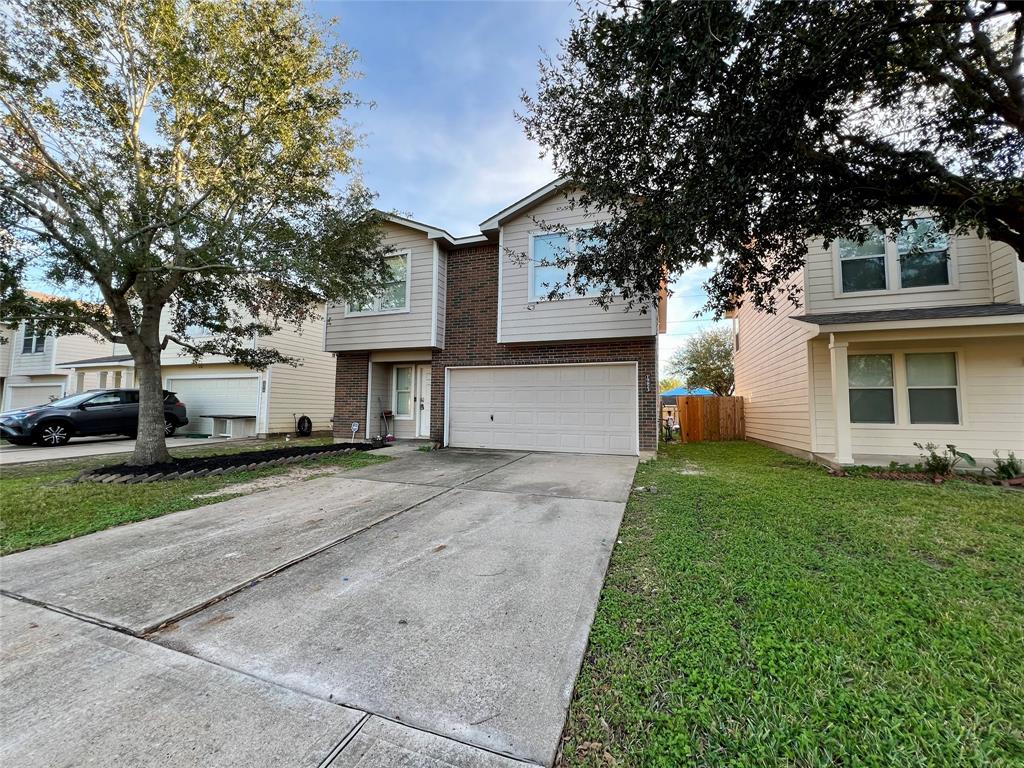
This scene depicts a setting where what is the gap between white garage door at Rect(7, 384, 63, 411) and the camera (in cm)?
1894

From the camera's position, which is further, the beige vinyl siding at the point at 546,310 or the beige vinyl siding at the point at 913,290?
the beige vinyl siding at the point at 546,310

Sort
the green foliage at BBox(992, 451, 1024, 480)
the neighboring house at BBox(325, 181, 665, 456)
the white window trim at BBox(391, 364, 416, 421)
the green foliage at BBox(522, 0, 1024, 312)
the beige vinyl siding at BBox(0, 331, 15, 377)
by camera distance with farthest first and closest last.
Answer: the beige vinyl siding at BBox(0, 331, 15, 377) → the white window trim at BBox(391, 364, 416, 421) → the neighboring house at BBox(325, 181, 665, 456) → the green foliage at BBox(992, 451, 1024, 480) → the green foliage at BBox(522, 0, 1024, 312)

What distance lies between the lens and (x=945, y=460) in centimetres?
714

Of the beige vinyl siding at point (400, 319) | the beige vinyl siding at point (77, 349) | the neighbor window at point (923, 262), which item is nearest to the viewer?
the neighbor window at point (923, 262)

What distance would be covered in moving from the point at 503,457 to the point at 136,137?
334 inches

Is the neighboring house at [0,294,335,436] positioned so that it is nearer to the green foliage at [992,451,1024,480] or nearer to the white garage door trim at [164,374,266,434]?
the white garage door trim at [164,374,266,434]

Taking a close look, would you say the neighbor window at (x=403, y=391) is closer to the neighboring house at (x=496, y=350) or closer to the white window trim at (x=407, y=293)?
the neighboring house at (x=496, y=350)

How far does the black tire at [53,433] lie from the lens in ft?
36.5

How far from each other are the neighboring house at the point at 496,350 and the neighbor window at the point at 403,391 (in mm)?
44

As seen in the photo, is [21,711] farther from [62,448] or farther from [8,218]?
[62,448]

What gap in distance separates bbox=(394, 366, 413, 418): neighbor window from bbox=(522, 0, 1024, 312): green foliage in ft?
24.1

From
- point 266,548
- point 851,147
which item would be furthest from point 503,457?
point 851,147

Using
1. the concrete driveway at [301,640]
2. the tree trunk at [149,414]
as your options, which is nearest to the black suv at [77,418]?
the tree trunk at [149,414]

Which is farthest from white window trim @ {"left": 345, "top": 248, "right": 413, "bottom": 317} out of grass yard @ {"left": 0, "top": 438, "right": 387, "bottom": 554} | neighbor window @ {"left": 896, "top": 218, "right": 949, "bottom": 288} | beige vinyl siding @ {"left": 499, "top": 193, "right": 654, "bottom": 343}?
neighbor window @ {"left": 896, "top": 218, "right": 949, "bottom": 288}
